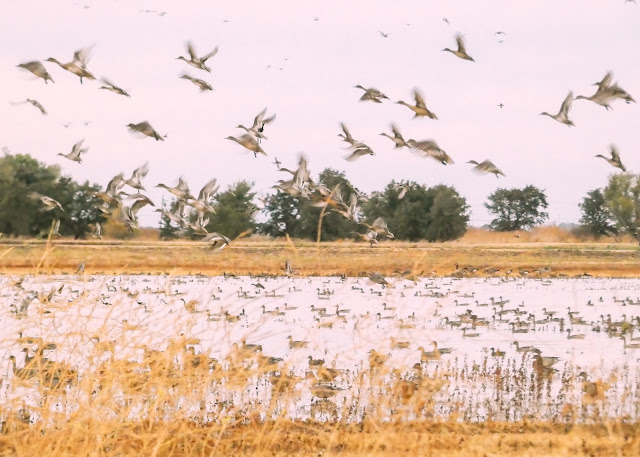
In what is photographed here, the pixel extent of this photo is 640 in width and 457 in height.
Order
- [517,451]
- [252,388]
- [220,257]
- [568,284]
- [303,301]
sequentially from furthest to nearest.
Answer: [220,257] < [568,284] < [303,301] < [252,388] < [517,451]

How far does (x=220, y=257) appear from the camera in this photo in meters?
44.8

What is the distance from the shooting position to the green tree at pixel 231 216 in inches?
2628

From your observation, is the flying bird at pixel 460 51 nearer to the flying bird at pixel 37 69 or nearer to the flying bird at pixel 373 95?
the flying bird at pixel 373 95

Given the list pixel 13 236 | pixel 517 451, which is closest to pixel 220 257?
pixel 13 236

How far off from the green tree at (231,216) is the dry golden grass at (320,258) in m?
12.9

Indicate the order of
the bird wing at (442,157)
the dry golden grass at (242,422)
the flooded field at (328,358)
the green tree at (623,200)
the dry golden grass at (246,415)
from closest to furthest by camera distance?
the dry golden grass at (246,415), the dry golden grass at (242,422), the flooded field at (328,358), the bird wing at (442,157), the green tree at (623,200)

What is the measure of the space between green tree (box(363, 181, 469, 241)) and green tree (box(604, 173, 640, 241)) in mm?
13858

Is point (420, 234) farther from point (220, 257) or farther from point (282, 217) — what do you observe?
point (220, 257)

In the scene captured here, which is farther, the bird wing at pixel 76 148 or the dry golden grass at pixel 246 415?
the bird wing at pixel 76 148

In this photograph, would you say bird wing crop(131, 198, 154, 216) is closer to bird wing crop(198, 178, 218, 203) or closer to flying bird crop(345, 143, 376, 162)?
bird wing crop(198, 178, 218, 203)

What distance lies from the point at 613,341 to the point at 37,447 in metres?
12.5

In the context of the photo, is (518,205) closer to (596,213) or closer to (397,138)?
(596,213)

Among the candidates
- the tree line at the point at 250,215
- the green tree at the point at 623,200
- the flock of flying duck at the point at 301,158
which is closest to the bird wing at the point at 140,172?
the flock of flying duck at the point at 301,158

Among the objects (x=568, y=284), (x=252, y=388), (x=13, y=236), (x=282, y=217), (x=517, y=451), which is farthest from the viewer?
(x=282, y=217)
